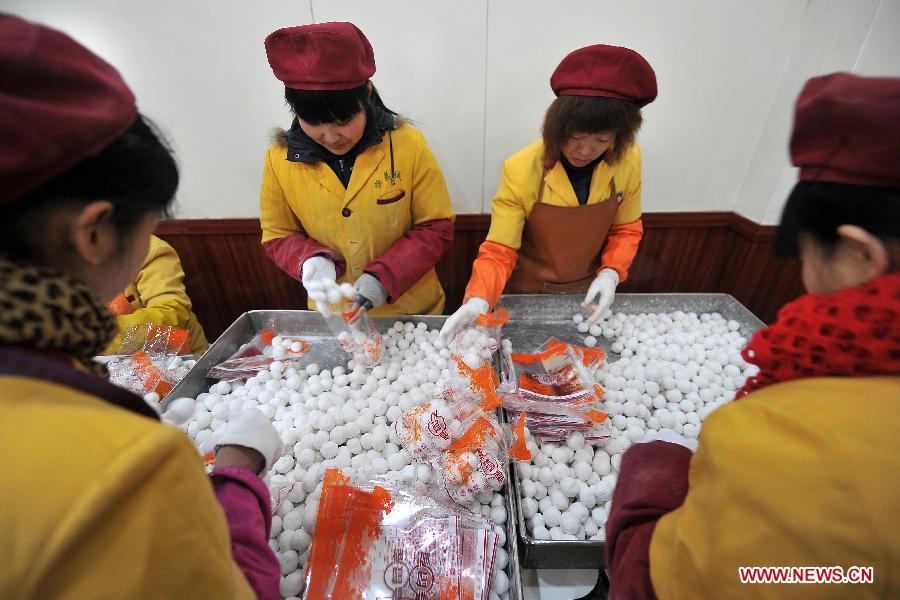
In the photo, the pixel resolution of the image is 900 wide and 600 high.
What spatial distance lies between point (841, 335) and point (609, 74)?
121 cm

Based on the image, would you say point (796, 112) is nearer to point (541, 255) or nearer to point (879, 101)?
point (879, 101)

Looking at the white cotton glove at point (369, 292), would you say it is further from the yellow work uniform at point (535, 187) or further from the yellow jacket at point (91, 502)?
the yellow jacket at point (91, 502)

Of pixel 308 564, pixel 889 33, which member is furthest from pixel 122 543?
pixel 889 33

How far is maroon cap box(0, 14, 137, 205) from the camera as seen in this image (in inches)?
16.3

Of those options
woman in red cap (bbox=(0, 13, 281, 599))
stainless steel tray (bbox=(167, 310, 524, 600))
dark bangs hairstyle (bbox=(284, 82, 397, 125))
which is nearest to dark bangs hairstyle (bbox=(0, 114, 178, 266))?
woman in red cap (bbox=(0, 13, 281, 599))

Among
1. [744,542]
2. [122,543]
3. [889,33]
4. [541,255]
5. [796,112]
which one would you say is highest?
[889,33]

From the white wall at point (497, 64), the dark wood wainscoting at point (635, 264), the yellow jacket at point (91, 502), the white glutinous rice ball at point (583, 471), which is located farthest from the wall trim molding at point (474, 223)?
the yellow jacket at point (91, 502)

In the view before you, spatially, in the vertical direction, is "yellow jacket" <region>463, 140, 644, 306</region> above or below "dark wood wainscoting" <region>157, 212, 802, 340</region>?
above

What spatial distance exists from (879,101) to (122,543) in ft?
3.75

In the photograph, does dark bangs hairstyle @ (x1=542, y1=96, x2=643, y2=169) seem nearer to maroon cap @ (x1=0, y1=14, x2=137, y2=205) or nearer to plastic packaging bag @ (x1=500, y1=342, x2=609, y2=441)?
plastic packaging bag @ (x1=500, y1=342, x2=609, y2=441)

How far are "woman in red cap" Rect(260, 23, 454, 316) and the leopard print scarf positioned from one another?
951mm

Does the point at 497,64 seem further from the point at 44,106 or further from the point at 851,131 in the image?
the point at 44,106

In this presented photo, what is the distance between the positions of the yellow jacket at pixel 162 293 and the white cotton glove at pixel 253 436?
1.19 m

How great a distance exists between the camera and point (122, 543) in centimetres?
42
